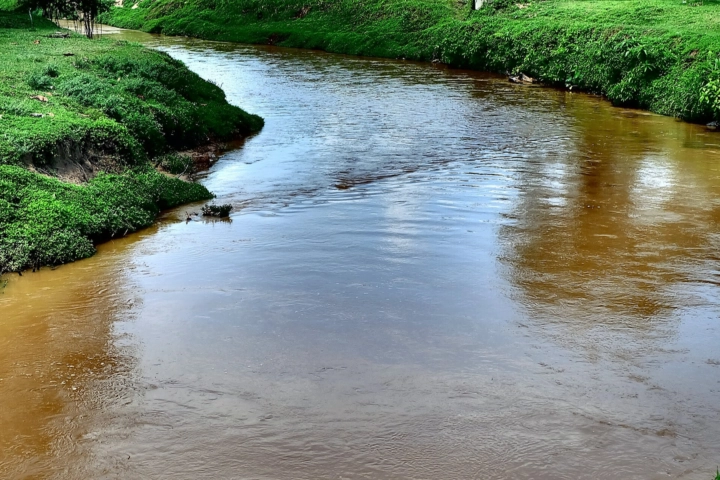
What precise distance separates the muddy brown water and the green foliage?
393mm

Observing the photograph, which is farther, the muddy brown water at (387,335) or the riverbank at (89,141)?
the riverbank at (89,141)

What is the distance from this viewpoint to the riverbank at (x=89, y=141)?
12383 millimetres

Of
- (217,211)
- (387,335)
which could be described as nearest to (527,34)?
(217,211)

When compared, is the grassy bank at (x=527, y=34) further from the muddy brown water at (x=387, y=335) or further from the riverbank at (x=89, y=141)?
the riverbank at (x=89, y=141)

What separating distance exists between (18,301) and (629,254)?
9681 millimetres

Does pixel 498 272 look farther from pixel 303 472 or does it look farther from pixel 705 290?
pixel 303 472

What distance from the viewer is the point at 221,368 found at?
9023 mm

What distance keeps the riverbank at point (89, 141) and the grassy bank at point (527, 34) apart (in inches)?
562

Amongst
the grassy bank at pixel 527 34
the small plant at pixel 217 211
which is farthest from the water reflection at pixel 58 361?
the grassy bank at pixel 527 34

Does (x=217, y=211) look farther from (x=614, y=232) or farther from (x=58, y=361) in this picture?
(x=614, y=232)

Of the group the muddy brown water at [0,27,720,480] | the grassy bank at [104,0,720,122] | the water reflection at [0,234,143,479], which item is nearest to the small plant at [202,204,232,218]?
the muddy brown water at [0,27,720,480]

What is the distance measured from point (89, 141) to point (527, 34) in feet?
84.1

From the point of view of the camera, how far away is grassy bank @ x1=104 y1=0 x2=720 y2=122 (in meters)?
26.6

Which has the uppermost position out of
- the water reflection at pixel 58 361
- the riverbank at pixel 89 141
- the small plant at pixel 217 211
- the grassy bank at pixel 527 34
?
the grassy bank at pixel 527 34
